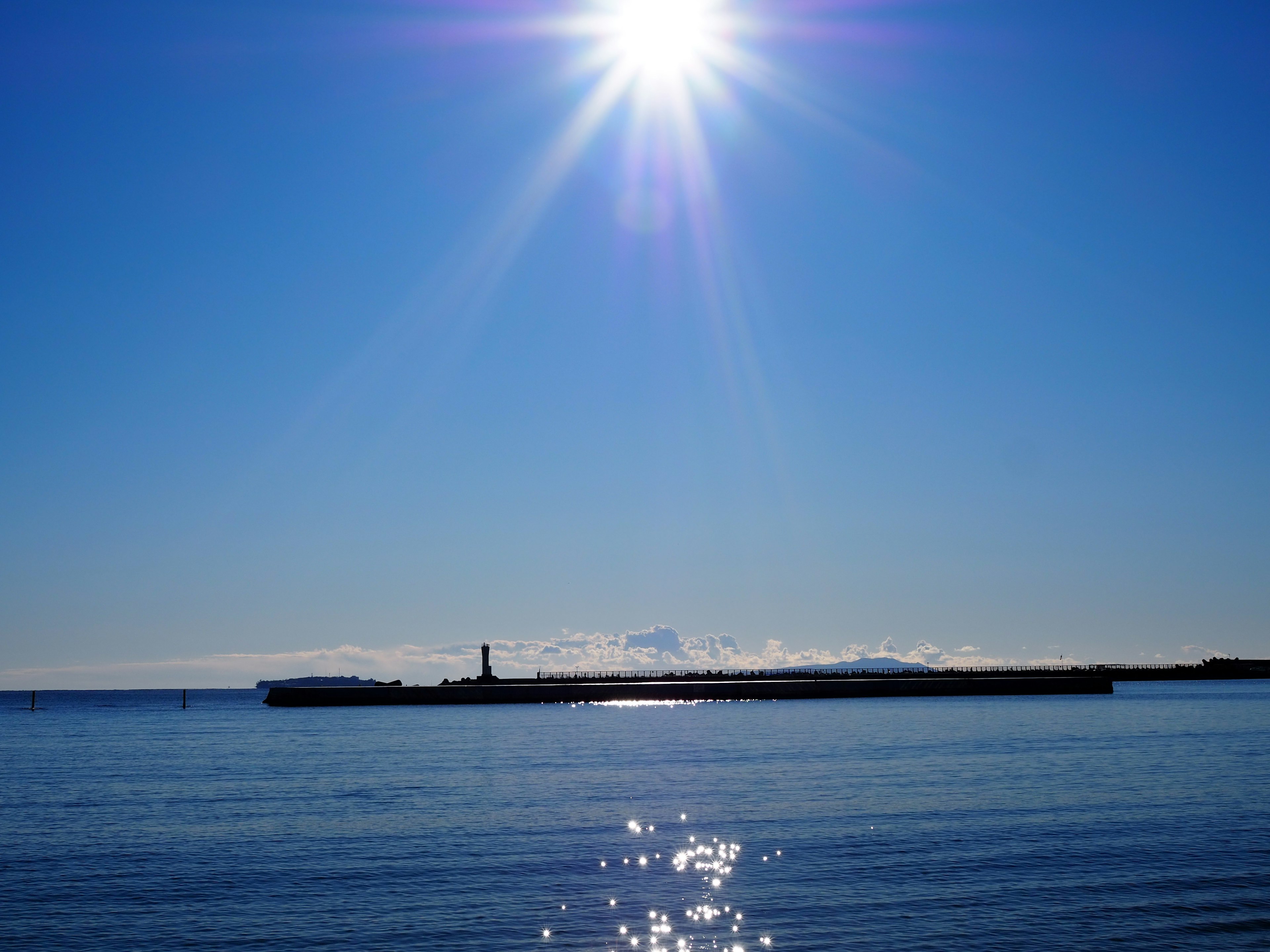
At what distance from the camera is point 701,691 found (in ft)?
440

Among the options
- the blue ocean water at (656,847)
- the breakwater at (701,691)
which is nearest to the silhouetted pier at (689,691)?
the breakwater at (701,691)

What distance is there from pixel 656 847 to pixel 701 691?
4281 inches

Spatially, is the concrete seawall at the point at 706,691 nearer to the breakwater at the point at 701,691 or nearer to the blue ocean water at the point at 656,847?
the breakwater at the point at 701,691

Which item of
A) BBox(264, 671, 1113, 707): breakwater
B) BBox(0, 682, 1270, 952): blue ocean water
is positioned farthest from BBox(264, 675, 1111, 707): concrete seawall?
BBox(0, 682, 1270, 952): blue ocean water

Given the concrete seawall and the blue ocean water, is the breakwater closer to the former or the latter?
the concrete seawall

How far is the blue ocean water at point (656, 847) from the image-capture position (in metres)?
19.8

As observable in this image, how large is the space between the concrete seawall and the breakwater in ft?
0.29

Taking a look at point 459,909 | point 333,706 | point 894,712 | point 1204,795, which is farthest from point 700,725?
point 333,706

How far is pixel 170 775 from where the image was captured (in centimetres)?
4981

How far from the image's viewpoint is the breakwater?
132125 millimetres

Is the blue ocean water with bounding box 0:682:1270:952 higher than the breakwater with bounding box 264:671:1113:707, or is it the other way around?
the breakwater with bounding box 264:671:1113:707

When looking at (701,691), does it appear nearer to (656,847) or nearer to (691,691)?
(691,691)

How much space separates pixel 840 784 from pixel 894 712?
5815cm

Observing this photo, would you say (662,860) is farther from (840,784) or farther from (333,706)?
(333,706)
